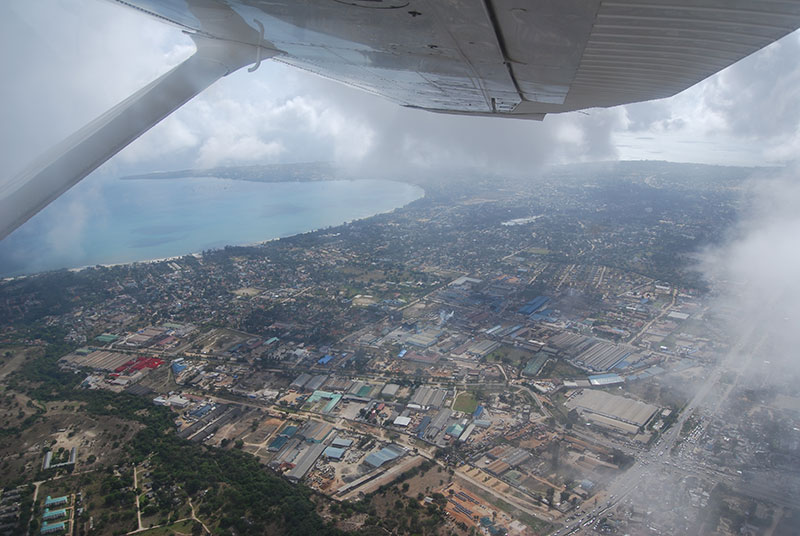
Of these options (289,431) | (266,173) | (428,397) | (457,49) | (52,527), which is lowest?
(52,527)

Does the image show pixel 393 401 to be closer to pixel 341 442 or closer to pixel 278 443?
pixel 341 442

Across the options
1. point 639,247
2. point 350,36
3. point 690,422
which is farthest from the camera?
point 639,247

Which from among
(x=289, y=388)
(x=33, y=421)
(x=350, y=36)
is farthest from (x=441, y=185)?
(x=350, y=36)

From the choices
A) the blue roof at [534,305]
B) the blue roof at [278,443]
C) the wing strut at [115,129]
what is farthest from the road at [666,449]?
the wing strut at [115,129]

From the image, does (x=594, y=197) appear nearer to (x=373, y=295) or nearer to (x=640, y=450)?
(x=373, y=295)

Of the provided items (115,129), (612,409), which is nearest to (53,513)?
(115,129)

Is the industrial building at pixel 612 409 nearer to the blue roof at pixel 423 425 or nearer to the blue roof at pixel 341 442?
the blue roof at pixel 423 425

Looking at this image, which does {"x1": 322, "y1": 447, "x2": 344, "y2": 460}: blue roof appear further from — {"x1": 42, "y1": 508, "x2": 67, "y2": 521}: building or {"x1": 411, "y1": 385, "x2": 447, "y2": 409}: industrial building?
{"x1": 42, "y1": 508, "x2": 67, "y2": 521}: building
